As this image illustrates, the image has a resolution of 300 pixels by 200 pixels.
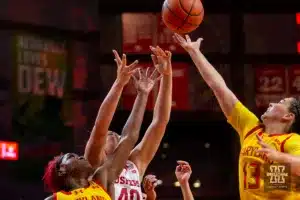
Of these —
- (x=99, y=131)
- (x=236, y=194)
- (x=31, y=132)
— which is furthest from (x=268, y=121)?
(x=236, y=194)

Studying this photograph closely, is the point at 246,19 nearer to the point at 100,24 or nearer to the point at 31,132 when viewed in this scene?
the point at 100,24

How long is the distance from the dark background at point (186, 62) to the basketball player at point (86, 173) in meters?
5.41

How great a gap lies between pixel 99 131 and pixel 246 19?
706 cm

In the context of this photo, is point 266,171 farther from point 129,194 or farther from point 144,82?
point 144,82

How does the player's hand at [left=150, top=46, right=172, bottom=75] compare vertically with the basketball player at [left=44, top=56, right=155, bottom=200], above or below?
above

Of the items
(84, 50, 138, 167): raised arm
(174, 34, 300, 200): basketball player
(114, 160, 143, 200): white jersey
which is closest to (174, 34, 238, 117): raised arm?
(174, 34, 300, 200): basketball player

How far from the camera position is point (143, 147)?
5582 millimetres

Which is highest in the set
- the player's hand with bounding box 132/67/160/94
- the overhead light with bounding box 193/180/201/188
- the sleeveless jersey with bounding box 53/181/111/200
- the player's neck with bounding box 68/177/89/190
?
the player's hand with bounding box 132/67/160/94

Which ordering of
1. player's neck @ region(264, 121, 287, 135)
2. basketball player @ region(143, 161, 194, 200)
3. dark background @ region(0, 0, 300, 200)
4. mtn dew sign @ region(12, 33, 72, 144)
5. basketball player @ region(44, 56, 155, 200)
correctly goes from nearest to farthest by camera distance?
basketball player @ region(44, 56, 155, 200), player's neck @ region(264, 121, 287, 135), basketball player @ region(143, 161, 194, 200), mtn dew sign @ region(12, 33, 72, 144), dark background @ region(0, 0, 300, 200)

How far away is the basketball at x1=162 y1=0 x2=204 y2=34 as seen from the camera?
5.82m

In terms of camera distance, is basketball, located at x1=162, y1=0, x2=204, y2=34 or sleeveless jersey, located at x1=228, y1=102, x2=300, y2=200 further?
basketball, located at x1=162, y1=0, x2=204, y2=34

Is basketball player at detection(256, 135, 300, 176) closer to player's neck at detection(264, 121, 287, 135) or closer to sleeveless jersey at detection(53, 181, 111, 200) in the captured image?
player's neck at detection(264, 121, 287, 135)

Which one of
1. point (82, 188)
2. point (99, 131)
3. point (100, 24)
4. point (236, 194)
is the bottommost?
point (236, 194)

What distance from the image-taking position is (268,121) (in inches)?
194
